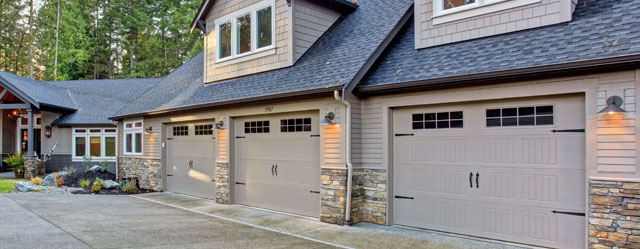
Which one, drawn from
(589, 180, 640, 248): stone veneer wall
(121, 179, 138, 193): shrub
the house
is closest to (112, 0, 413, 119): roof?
the house

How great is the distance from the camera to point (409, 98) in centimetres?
698

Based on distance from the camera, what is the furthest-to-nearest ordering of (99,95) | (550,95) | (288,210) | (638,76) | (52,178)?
(99,95)
(52,178)
(288,210)
(550,95)
(638,76)

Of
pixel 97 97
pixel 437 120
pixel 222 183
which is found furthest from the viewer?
pixel 97 97

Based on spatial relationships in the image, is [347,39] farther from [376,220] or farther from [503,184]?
[503,184]

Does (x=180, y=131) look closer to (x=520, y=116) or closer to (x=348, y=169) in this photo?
(x=348, y=169)

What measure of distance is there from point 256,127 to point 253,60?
72.2 inches

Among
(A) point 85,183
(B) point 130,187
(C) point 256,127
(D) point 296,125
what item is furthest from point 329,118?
(A) point 85,183

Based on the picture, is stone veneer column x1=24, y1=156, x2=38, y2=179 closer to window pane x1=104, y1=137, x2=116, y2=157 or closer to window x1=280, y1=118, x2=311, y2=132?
window pane x1=104, y1=137, x2=116, y2=157

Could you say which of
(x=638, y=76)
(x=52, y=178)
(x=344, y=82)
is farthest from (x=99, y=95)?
(x=638, y=76)

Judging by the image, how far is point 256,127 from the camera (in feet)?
31.0

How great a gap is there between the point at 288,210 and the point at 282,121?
74.4 inches

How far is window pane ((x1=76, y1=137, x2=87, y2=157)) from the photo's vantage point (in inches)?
707

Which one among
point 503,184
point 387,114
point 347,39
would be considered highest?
point 347,39

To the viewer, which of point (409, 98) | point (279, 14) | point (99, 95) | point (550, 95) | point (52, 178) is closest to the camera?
point (550, 95)
